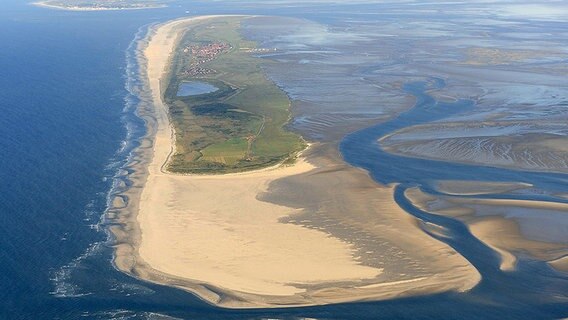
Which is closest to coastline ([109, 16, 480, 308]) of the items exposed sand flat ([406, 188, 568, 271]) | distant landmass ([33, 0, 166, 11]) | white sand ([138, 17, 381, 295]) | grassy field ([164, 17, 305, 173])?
white sand ([138, 17, 381, 295])

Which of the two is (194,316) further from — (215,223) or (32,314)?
(215,223)

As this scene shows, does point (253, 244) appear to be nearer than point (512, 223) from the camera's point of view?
Yes

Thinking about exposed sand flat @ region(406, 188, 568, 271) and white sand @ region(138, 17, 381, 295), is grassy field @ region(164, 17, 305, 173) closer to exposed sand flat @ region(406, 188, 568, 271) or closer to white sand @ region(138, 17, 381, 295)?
white sand @ region(138, 17, 381, 295)

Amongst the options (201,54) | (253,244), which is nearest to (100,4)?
(201,54)

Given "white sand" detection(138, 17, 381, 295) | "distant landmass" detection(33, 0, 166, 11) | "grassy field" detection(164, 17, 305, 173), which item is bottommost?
"distant landmass" detection(33, 0, 166, 11)

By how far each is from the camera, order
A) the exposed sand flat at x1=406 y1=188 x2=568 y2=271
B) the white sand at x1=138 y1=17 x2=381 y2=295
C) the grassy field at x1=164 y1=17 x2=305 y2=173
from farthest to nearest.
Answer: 1. the grassy field at x1=164 y1=17 x2=305 y2=173
2. the exposed sand flat at x1=406 y1=188 x2=568 y2=271
3. the white sand at x1=138 y1=17 x2=381 y2=295

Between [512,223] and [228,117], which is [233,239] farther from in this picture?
Answer: [228,117]

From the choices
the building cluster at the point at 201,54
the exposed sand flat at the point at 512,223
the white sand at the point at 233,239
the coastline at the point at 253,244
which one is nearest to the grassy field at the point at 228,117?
the building cluster at the point at 201,54
